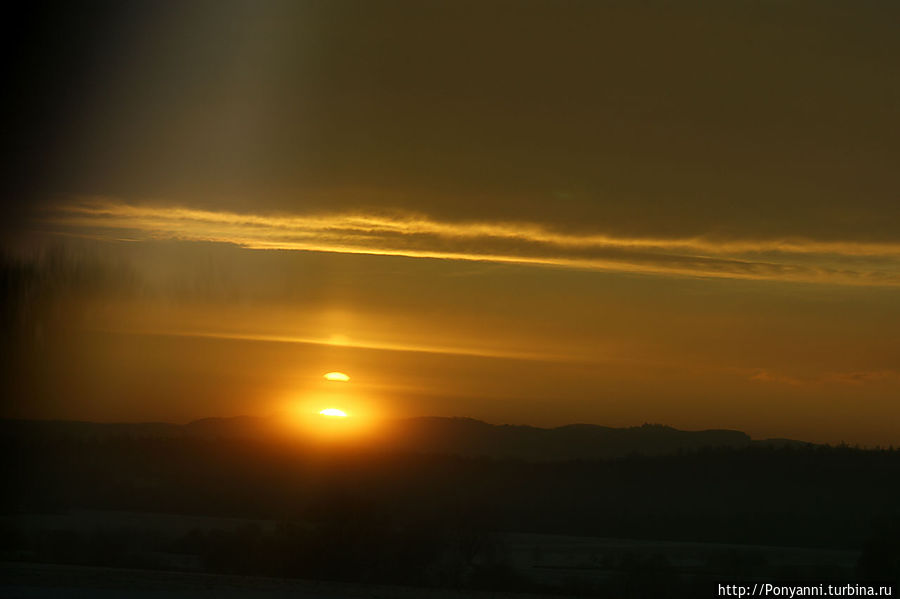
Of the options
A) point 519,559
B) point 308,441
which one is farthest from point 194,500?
point 519,559

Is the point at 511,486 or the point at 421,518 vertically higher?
the point at 511,486

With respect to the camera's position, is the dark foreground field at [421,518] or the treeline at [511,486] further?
the treeline at [511,486]

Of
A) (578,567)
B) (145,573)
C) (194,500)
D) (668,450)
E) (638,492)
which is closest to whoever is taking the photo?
(145,573)

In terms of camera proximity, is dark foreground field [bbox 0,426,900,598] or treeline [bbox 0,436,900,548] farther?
treeline [bbox 0,436,900,548]

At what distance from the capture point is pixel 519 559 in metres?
30.7

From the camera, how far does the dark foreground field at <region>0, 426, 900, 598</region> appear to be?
82.5ft

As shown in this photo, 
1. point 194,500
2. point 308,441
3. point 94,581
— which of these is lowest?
point 94,581

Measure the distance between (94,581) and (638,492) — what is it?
26960 millimetres

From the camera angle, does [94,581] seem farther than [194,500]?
No

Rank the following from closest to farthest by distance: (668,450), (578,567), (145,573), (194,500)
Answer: (145,573) → (578,567) → (194,500) → (668,450)

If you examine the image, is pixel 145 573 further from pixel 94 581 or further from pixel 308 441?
pixel 308 441

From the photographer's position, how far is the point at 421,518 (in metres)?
30.8

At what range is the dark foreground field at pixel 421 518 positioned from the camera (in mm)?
25156

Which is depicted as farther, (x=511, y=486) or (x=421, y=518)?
(x=511, y=486)
